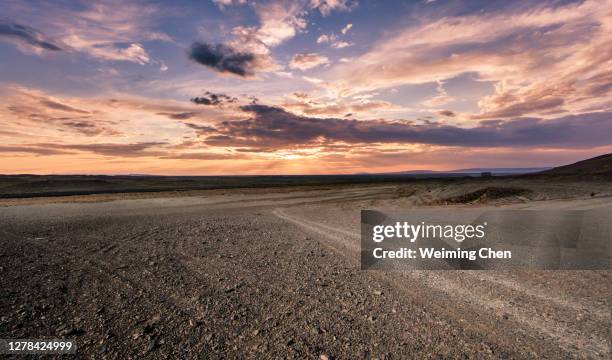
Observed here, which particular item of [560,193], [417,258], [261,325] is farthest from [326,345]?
[560,193]

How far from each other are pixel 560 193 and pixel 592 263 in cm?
1435

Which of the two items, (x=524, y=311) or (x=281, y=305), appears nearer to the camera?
(x=524, y=311)

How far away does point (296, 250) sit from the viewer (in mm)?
11305

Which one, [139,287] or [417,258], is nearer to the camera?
[139,287]

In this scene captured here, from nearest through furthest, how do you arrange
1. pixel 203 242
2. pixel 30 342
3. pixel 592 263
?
pixel 30 342 < pixel 592 263 < pixel 203 242

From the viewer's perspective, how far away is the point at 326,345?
5.04 m

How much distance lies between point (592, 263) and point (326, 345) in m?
8.58

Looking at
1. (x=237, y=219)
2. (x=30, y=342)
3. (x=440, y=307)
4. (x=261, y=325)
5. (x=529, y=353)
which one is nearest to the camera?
(x=529, y=353)

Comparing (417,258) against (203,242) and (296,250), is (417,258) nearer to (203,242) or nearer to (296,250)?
(296,250)

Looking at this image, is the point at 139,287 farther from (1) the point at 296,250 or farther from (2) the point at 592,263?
(2) the point at 592,263

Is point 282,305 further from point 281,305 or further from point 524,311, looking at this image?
point 524,311

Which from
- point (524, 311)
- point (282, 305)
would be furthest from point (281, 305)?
point (524, 311)

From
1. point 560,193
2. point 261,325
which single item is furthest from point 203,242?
point 560,193

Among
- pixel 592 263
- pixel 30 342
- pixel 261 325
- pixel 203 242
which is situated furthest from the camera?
pixel 203 242
